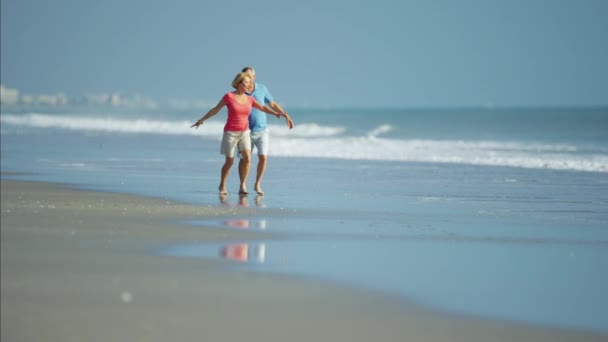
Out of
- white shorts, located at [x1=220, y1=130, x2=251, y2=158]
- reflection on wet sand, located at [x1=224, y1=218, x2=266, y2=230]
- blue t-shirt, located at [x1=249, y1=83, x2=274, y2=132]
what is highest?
blue t-shirt, located at [x1=249, y1=83, x2=274, y2=132]

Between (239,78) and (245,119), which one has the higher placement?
(239,78)

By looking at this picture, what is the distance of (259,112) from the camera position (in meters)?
12.8

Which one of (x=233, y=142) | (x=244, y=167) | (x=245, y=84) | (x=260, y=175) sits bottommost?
(x=260, y=175)

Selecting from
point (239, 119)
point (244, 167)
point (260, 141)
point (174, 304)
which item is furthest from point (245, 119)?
point (174, 304)

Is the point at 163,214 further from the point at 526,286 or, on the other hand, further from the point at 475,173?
the point at 475,173

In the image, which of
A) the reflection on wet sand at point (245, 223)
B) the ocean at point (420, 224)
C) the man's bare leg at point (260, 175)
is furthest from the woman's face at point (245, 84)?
the reflection on wet sand at point (245, 223)

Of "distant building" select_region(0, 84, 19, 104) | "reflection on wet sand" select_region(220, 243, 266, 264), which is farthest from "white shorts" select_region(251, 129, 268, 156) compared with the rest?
"distant building" select_region(0, 84, 19, 104)

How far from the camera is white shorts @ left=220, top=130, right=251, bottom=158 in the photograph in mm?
12578

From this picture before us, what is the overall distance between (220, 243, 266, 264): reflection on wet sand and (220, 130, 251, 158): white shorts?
15.5 feet

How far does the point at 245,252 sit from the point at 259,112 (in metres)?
5.50

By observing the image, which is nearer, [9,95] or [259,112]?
[259,112]

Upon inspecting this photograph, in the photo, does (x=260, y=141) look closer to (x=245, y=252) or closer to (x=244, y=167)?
(x=244, y=167)

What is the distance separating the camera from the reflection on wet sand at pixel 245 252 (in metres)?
7.19

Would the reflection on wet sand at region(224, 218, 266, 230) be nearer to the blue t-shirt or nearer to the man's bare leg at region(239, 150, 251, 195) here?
the man's bare leg at region(239, 150, 251, 195)
